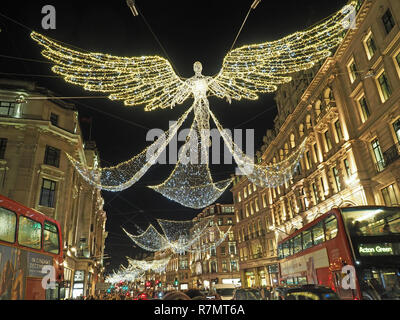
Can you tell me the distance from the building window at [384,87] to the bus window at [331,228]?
40.6ft

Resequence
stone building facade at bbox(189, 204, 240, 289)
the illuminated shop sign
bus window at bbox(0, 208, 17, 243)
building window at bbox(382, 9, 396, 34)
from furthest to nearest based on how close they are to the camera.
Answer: stone building facade at bbox(189, 204, 240, 289) → building window at bbox(382, 9, 396, 34) → the illuminated shop sign → bus window at bbox(0, 208, 17, 243)

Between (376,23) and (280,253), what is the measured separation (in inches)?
657

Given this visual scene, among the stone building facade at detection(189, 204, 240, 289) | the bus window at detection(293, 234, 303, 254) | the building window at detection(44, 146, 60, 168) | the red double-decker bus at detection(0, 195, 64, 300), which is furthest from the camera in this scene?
the stone building facade at detection(189, 204, 240, 289)

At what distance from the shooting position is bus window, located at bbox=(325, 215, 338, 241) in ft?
36.5

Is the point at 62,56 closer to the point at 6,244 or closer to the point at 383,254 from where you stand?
the point at 6,244

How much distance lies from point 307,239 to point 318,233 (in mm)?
1352

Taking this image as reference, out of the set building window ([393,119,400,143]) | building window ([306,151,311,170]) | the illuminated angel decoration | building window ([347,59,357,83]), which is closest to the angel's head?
the illuminated angel decoration

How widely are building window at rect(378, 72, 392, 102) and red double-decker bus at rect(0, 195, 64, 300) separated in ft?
69.3

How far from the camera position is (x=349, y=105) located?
79.2 feet

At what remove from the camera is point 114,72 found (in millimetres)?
10367

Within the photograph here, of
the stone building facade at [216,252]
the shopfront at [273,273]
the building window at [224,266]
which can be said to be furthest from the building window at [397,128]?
the building window at [224,266]

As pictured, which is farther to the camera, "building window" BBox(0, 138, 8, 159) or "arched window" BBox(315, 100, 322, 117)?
"arched window" BBox(315, 100, 322, 117)

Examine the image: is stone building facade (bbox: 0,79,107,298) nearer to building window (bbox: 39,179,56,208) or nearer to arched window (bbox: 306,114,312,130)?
building window (bbox: 39,179,56,208)

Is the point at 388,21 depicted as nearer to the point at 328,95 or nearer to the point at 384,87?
the point at 384,87
